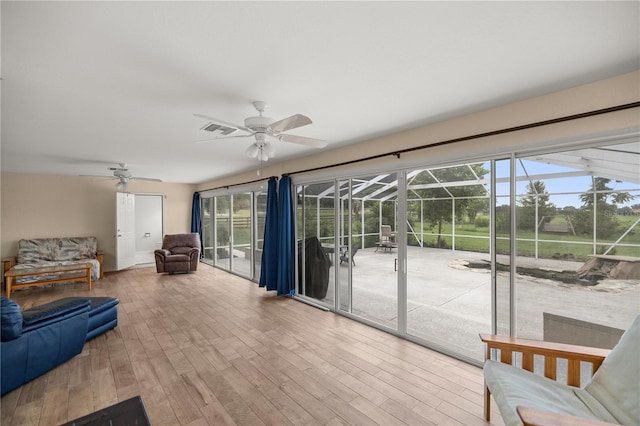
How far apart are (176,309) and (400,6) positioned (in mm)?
4594

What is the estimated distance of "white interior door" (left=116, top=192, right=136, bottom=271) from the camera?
665 cm

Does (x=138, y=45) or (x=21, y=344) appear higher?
(x=138, y=45)

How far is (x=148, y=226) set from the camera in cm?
797

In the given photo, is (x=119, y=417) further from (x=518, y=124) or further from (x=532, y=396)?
(x=518, y=124)

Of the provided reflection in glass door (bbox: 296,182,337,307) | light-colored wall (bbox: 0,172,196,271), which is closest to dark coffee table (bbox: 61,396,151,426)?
reflection in glass door (bbox: 296,182,337,307)

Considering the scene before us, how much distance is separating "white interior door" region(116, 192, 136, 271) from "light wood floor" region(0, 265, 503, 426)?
343cm

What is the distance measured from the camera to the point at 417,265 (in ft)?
10.7

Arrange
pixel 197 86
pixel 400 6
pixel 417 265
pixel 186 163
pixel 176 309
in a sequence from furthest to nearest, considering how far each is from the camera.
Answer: pixel 186 163 < pixel 176 309 < pixel 417 265 < pixel 197 86 < pixel 400 6

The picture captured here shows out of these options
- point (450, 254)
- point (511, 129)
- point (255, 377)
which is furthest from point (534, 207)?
point (255, 377)

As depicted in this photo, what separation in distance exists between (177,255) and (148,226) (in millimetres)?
2002

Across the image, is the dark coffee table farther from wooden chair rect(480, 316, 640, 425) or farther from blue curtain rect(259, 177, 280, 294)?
blue curtain rect(259, 177, 280, 294)

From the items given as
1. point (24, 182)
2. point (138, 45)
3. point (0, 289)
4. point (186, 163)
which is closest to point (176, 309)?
point (186, 163)

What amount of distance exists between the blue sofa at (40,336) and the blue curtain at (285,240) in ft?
8.24

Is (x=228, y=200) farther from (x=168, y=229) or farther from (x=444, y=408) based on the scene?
(x=444, y=408)
